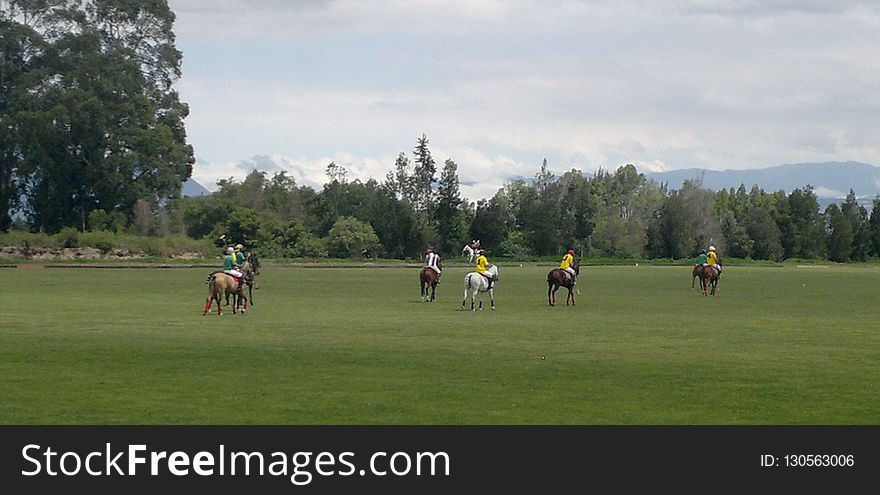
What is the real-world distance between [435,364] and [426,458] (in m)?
7.85

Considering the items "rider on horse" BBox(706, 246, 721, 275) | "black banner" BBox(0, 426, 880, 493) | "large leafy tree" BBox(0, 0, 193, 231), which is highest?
"large leafy tree" BBox(0, 0, 193, 231)

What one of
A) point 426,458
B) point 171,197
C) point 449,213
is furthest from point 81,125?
point 426,458

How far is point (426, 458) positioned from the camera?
12.1 meters

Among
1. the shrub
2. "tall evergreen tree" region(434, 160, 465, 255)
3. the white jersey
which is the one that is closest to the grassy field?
the white jersey

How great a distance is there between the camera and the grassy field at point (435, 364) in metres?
15.0

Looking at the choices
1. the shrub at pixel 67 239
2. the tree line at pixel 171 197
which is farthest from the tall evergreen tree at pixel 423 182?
the shrub at pixel 67 239

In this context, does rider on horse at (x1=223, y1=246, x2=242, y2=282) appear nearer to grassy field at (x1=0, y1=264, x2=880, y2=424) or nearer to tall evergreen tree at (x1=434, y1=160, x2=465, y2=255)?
grassy field at (x1=0, y1=264, x2=880, y2=424)

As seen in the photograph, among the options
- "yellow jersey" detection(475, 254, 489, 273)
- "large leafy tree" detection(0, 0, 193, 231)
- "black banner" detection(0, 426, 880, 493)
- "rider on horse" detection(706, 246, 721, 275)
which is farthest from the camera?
"large leafy tree" detection(0, 0, 193, 231)

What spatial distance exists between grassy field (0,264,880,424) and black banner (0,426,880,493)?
2.84 feet

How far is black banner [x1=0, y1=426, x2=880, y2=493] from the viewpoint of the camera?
455 inches

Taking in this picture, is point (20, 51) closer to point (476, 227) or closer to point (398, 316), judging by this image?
point (476, 227)

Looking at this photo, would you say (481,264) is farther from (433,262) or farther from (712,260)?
(712,260)

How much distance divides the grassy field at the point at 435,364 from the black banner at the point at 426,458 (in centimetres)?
86

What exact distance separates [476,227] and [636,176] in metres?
61.9
